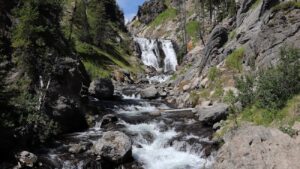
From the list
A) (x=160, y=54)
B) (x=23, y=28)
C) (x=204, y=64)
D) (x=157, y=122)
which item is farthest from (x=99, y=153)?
(x=160, y=54)

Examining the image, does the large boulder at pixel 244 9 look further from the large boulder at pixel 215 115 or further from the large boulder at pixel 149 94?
the large boulder at pixel 215 115

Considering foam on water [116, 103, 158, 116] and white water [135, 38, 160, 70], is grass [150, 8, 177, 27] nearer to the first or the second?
white water [135, 38, 160, 70]

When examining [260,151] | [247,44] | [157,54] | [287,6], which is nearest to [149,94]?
[247,44]

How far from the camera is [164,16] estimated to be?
549 feet

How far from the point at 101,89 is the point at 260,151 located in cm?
3487

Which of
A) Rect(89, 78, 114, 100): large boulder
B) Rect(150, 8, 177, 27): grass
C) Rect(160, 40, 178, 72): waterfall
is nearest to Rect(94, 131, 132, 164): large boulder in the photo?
Rect(89, 78, 114, 100): large boulder

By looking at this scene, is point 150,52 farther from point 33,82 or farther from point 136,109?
point 33,82

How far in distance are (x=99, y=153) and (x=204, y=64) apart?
32.7 meters

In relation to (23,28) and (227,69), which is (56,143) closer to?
(23,28)

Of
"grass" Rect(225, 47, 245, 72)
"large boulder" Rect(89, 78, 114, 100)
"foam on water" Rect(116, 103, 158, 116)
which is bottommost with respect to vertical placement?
"foam on water" Rect(116, 103, 158, 116)

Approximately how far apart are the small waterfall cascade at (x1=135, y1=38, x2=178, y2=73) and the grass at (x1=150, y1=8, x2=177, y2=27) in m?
51.3

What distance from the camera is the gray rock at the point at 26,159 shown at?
23.7 meters

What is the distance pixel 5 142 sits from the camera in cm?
2503

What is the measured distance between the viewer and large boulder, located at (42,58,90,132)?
33031 mm
